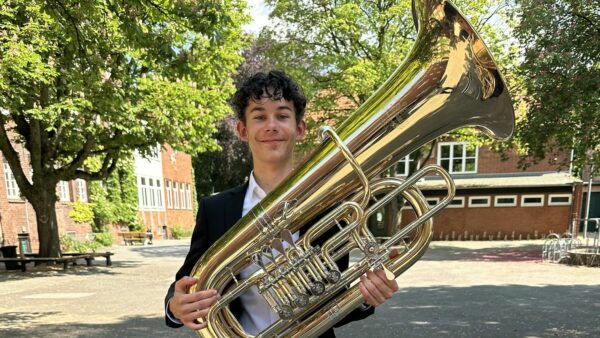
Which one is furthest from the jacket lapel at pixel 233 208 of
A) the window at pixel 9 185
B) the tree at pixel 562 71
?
the window at pixel 9 185

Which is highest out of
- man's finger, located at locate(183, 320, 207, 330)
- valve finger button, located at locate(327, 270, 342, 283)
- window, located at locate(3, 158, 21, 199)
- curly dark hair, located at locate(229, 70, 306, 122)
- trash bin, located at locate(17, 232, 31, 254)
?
curly dark hair, located at locate(229, 70, 306, 122)

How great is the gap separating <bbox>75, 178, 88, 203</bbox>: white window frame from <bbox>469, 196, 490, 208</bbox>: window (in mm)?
19564

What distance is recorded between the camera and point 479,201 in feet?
67.5

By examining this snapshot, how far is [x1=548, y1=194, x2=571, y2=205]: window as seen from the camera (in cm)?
2002

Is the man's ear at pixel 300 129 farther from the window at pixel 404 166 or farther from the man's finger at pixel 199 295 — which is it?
the window at pixel 404 166

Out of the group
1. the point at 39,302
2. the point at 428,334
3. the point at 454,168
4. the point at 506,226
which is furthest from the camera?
the point at 454,168

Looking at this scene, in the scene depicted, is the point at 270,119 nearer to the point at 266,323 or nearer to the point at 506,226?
the point at 266,323

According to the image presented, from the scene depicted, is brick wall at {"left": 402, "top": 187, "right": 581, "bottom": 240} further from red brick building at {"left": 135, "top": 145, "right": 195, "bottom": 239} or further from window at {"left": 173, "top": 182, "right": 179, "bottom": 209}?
window at {"left": 173, "top": 182, "right": 179, "bottom": 209}

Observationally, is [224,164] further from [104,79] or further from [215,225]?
[215,225]

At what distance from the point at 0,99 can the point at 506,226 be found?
70.4 ft

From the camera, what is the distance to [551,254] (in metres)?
12.8

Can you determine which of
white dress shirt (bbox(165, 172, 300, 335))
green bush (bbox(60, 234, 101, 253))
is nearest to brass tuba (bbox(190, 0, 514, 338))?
white dress shirt (bbox(165, 172, 300, 335))

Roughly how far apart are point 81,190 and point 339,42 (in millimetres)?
13707

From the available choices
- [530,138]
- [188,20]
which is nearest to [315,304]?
[188,20]
